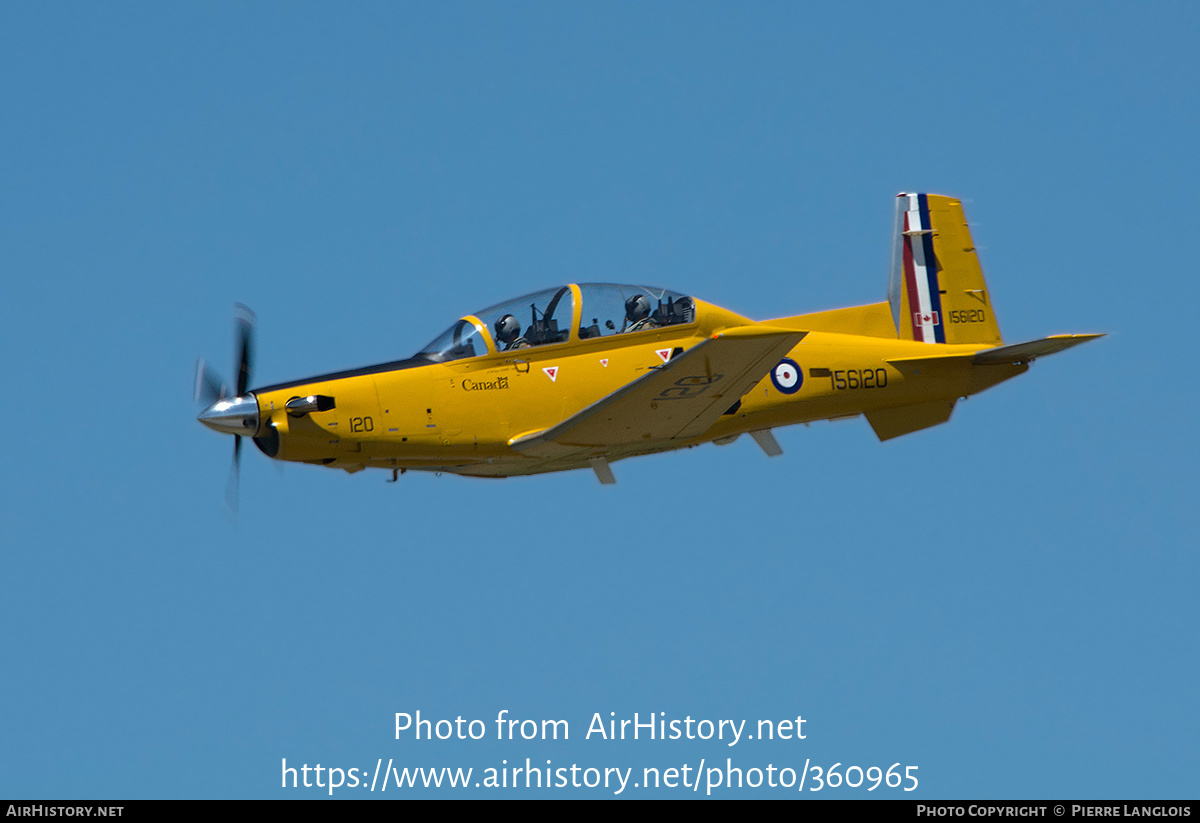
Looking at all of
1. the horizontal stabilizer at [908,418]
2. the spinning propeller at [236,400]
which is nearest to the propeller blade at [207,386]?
the spinning propeller at [236,400]

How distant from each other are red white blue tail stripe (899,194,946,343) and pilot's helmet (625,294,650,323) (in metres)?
4.73

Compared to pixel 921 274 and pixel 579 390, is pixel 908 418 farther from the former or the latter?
pixel 579 390

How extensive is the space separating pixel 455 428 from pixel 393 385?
0.97 metres

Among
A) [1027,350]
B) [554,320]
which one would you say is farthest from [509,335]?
[1027,350]

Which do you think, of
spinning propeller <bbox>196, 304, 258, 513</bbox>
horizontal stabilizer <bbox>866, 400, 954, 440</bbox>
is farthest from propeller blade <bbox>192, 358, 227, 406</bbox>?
horizontal stabilizer <bbox>866, 400, 954, 440</bbox>

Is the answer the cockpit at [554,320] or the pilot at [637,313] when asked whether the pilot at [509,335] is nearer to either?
the cockpit at [554,320]

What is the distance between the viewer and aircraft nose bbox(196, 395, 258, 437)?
2030 cm

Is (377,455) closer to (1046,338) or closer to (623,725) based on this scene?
(623,725)

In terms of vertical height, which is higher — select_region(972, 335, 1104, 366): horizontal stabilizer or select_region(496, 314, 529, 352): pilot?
select_region(972, 335, 1104, 366): horizontal stabilizer

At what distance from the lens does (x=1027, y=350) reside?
23172mm

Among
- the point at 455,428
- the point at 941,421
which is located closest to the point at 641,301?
the point at 455,428

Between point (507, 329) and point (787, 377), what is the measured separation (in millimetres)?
4065

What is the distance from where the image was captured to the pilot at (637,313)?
2158cm

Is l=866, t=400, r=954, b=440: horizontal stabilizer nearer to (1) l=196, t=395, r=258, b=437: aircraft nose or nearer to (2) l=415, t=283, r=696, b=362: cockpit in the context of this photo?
(2) l=415, t=283, r=696, b=362: cockpit
